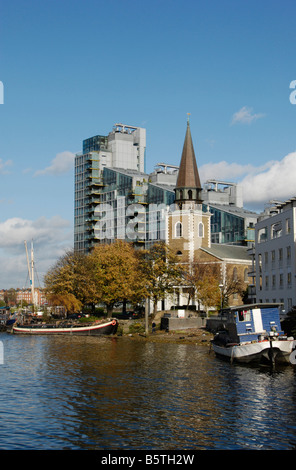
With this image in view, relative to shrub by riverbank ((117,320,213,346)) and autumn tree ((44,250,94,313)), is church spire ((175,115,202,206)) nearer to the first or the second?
autumn tree ((44,250,94,313))

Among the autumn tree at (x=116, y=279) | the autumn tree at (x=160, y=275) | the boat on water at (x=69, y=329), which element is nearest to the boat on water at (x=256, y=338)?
the boat on water at (x=69, y=329)

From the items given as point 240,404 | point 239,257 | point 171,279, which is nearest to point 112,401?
point 240,404

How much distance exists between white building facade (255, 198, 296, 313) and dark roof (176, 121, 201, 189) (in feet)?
114

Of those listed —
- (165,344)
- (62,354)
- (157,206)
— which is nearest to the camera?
(62,354)

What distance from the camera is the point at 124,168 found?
185 metres

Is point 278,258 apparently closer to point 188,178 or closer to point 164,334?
point 164,334

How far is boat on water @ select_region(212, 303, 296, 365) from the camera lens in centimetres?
4984

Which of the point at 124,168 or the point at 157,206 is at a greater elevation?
the point at 124,168

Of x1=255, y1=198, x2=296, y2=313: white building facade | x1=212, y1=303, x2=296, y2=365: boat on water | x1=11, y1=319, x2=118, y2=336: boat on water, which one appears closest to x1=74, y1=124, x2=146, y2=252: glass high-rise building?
x1=11, y1=319, x2=118, y2=336: boat on water

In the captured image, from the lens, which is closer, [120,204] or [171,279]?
[171,279]

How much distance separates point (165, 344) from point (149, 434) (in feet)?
154

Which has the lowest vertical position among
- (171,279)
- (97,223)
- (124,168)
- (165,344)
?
(165,344)

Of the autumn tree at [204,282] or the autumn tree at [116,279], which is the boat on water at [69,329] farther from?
the autumn tree at [204,282]

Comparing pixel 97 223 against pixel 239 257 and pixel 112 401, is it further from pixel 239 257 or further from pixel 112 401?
pixel 112 401
